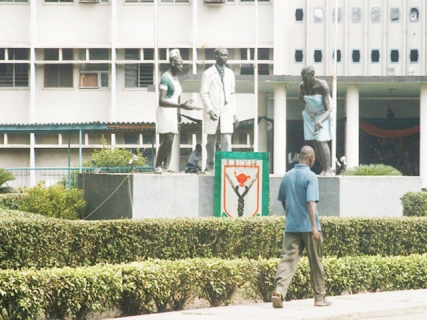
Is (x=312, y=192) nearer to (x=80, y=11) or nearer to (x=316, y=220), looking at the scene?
(x=316, y=220)

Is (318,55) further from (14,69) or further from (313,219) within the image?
(313,219)

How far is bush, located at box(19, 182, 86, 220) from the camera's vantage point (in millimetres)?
21172

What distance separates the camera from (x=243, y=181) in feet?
62.7

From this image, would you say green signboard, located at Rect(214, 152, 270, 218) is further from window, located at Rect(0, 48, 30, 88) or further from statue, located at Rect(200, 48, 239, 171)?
window, located at Rect(0, 48, 30, 88)

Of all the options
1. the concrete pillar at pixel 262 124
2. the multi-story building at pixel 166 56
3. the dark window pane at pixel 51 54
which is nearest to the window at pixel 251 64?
the multi-story building at pixel 166 56

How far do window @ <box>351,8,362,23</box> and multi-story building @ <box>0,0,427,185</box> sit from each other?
0.04 metres

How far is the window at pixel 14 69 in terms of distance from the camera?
46906mm

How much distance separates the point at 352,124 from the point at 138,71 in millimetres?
11630

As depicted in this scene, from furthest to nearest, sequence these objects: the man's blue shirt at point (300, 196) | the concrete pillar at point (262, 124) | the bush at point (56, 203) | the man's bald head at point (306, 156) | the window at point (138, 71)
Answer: the window at point (138, 71) → the concrete pillar at point (262, 124) → the bush at point (56, 203) → the man's bald head at point (306, 156) → the man's blue shirt at point (300, 196)

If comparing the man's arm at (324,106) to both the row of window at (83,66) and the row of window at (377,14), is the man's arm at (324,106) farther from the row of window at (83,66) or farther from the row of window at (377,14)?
the row of window at (83,66)

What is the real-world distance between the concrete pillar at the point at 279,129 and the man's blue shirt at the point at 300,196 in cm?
2521

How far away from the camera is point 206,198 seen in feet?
63.5

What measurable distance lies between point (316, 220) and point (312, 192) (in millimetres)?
341

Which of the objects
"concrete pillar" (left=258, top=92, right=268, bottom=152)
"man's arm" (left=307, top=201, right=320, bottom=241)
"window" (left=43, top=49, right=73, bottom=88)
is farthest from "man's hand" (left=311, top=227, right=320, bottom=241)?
"window" (left=43, top=49, right=73, bottom=88)
